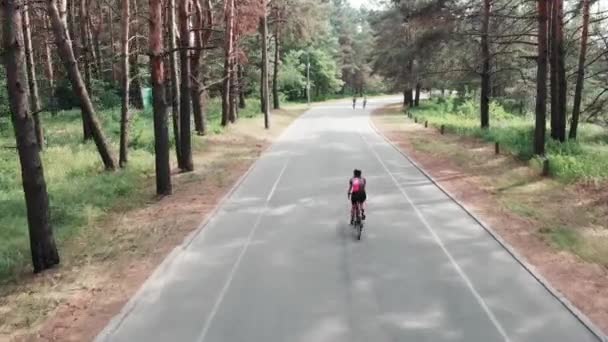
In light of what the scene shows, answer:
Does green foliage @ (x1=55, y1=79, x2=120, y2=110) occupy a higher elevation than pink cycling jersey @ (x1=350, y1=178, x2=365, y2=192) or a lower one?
higher

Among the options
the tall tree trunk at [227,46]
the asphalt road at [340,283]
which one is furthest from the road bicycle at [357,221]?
the tall tree trunk at [227,46]

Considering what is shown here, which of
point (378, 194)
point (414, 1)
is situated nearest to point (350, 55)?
point (414, 1)

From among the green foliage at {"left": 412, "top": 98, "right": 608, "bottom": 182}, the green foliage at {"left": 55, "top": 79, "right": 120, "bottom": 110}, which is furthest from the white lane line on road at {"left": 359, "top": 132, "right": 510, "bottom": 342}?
the green foliage at {"left": 55, "top": 79, "right": 120, "bottom": 110}

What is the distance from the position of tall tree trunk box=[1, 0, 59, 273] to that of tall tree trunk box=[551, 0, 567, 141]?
21539 millimetres

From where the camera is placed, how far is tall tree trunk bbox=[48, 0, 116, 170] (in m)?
18.8

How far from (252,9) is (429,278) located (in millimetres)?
28287

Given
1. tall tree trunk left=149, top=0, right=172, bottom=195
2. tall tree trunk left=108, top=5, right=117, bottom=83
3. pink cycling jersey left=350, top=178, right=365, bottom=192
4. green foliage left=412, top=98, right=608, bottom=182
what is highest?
tall tree trunk left=108, top=5, right=117, bottom=83

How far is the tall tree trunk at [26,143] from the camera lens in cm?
1056

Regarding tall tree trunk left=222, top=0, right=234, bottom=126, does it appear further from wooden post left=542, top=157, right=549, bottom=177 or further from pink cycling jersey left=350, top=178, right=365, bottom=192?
pink cycling jersey left=350, top=178, right=365, bottom=192

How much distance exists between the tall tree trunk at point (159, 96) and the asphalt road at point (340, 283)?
2346 mm

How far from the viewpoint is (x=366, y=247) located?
1290cm

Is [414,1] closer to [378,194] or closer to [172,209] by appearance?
[378,194]

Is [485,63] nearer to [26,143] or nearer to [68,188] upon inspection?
[68,188]

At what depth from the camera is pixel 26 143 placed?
1079 cm
